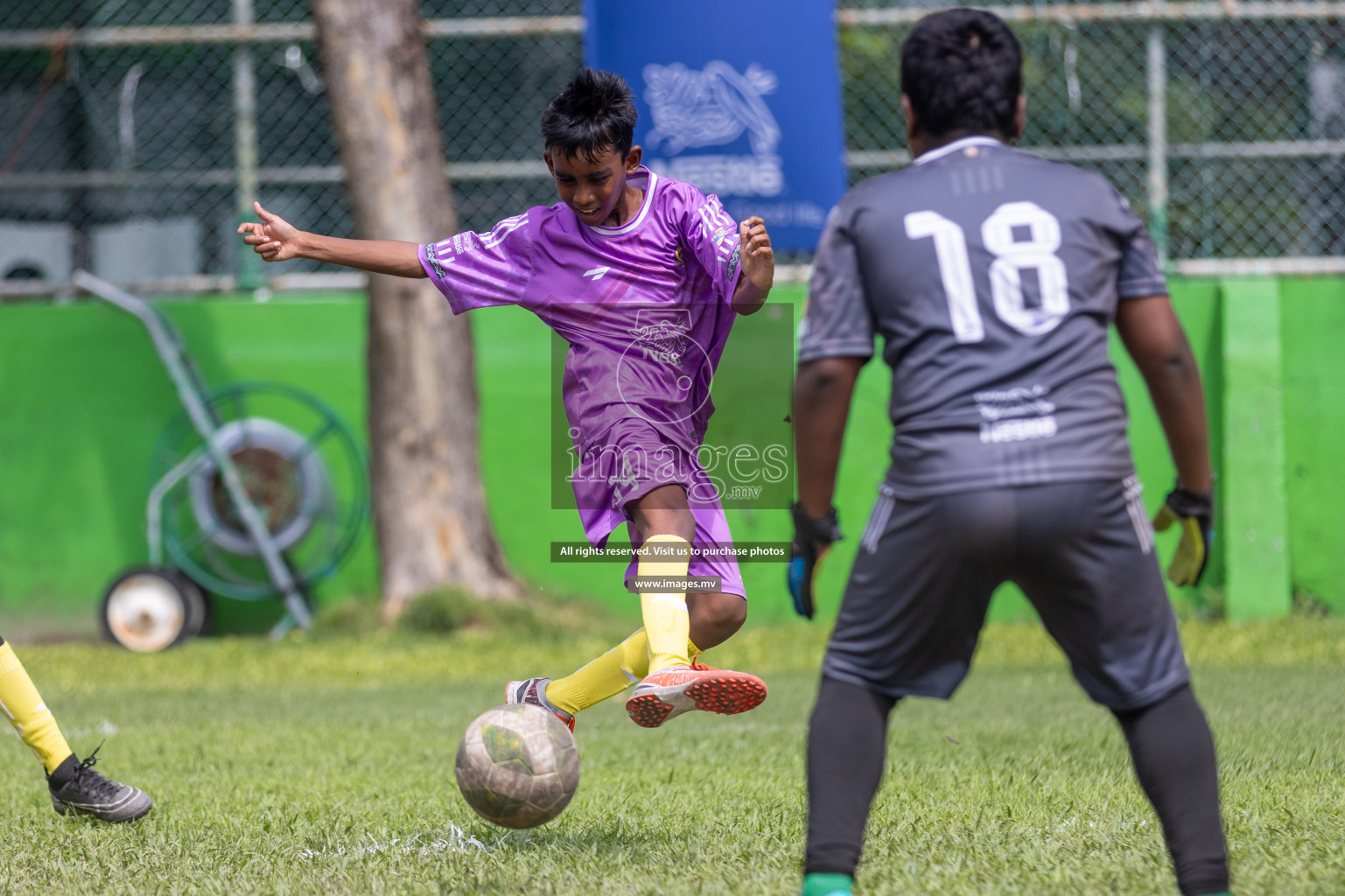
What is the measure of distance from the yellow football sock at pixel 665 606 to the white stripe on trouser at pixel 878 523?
1.33 metres

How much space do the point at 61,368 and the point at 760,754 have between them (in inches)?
290

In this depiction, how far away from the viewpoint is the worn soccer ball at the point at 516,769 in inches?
145

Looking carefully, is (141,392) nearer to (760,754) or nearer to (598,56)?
(598,56)

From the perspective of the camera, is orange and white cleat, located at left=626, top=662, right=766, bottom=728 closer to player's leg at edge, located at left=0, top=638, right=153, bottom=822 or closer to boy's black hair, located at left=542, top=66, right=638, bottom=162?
boy's black hair, located at left=542, top=66, right=638, bottom=162

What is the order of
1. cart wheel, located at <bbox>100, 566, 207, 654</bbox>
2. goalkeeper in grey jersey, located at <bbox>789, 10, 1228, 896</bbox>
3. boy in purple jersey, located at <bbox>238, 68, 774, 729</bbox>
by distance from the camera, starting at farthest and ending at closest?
cart wheel, located at <bbox>100, 566, 207, 654</bbox> → boy in purple jersey, located at <bbox>238, 68, 774, 729</bbox> → goalkeeper in grey jersey, located at <bbox>789, 10, 1228, 896</bbox>

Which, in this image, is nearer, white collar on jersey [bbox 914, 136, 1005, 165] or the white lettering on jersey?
the white lettering on jersey

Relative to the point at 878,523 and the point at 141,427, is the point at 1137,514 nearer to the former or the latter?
the point at 878,523

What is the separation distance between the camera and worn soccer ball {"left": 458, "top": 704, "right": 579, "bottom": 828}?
3.67 metres

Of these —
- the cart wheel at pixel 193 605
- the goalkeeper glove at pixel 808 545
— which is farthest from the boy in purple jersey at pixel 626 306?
the cart wheel at pixel 193 605

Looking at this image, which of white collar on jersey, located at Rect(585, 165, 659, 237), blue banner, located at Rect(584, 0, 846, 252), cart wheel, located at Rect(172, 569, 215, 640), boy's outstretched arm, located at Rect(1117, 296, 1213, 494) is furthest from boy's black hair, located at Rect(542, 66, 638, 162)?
cart wheel, located at Rect(172, 569, 215, 640)

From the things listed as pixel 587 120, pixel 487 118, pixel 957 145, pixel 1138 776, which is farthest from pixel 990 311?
pixel 487 118

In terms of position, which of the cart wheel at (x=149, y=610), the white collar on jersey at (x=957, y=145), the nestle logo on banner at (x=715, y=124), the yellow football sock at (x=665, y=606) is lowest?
the cart wheel at (x=149, y=610)

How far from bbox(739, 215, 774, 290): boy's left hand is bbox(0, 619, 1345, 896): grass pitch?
156 cm

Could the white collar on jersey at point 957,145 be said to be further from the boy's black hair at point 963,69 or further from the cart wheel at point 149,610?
the cart wheel at point 149,610
